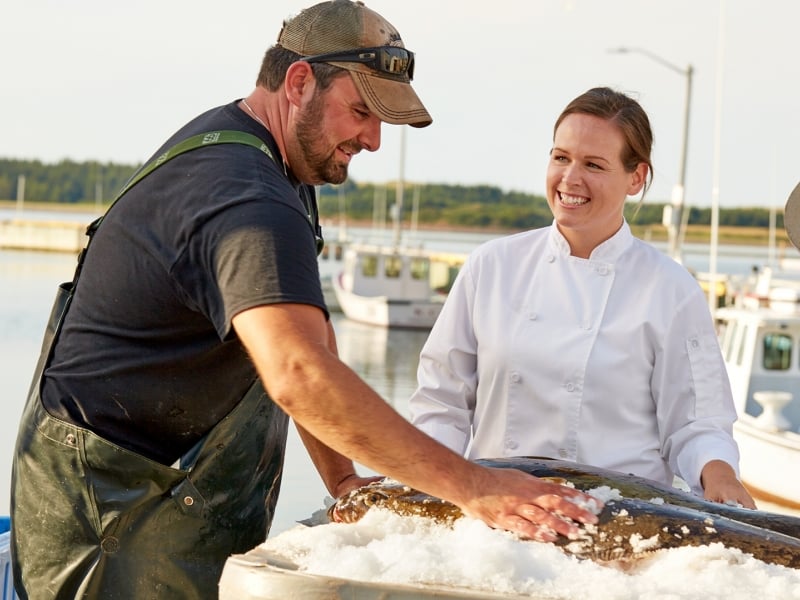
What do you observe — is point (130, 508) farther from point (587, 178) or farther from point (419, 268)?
point (419, 268)

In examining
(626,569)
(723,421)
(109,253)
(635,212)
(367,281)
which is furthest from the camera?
(367,281)

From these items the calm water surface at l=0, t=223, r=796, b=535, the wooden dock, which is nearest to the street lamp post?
the calm water surface at l=0, t=223, r=796, b=535

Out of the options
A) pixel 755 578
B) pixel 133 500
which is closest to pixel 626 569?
pixel 755 578

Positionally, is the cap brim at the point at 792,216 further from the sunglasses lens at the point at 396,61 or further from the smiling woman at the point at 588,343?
the sunglasses lens at the point at 396,61

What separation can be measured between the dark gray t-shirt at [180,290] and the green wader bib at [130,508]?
0.07m

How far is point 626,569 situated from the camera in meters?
2.60

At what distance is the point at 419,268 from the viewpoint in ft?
155

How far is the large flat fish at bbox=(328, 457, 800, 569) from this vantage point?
2611 mm

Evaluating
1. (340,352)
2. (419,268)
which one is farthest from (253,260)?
(419,268)

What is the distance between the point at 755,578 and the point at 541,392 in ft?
4.88

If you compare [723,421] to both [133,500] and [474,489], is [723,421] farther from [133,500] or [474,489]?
[133,500]

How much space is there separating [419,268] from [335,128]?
43951 millimetres

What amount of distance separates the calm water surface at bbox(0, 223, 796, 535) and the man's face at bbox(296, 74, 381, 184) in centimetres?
1004

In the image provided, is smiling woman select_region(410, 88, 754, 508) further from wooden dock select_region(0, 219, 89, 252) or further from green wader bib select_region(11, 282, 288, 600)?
wooden dock select_region(0, 219, 89, 252)
